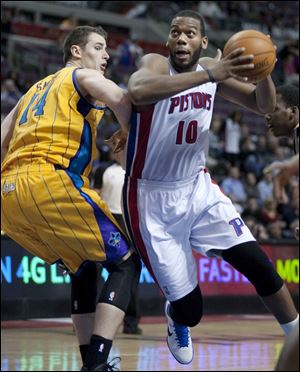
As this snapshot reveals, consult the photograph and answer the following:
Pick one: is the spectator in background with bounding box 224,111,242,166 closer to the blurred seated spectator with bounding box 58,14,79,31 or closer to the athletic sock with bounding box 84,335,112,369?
the blurred seated spectator with bounding box 58,14,79,31

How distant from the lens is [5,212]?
19.6ft

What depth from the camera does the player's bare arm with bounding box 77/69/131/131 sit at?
558cm

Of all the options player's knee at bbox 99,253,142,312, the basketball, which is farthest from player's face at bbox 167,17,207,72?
player's knee at bbox 99,253,142,312

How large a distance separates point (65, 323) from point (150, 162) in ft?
22.1

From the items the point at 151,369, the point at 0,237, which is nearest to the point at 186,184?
the point at 151,369

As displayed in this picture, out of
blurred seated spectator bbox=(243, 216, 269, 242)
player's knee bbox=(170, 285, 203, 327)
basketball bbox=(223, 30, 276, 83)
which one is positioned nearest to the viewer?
basketball bbox=(223, 30, 276, 83)

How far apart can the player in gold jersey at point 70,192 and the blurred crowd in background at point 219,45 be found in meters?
6.49

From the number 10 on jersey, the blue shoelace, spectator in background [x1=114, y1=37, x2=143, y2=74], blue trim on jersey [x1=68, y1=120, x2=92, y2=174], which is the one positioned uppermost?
spectator in background [x1=114, y1=37, x2=143, y2=74]

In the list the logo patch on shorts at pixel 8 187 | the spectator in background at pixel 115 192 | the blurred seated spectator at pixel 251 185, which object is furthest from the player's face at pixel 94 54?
the blurred seated spectator at pixel 251 185

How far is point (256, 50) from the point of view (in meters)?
5.45

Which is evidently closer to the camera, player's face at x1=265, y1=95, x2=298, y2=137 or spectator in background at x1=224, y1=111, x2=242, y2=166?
player's face at x1=265, y1=95, x2=298, y2=137

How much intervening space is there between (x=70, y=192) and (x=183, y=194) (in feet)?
2.28

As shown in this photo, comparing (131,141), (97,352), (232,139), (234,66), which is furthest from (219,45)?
(97,352)

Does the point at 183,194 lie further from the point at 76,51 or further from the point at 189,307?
the point at 76,51
